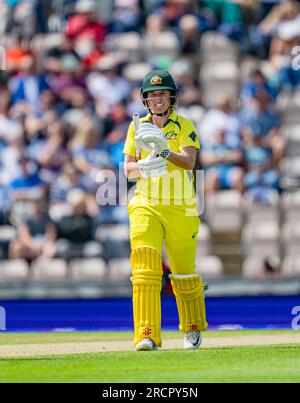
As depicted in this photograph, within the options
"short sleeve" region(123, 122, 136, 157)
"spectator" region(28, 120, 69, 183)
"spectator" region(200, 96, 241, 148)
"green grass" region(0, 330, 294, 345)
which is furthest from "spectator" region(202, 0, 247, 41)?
"short sleeve" region(123, 122, 136, 157)

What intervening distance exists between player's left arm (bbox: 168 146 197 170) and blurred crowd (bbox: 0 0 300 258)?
5.43 m

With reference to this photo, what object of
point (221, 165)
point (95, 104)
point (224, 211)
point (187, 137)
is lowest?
point (187, 137)

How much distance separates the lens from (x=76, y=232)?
15.2 m

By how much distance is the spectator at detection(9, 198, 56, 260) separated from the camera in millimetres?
15188

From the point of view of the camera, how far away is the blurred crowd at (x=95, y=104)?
50.9ft

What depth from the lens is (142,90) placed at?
9.78 m

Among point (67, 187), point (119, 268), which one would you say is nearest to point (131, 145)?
point (119, 268)

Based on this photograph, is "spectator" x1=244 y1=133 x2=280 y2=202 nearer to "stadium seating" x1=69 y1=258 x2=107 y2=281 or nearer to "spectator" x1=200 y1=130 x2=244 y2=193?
"spectator" x1=200 y1=130 x2=244 y2=193

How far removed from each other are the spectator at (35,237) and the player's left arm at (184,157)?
562 centimetres

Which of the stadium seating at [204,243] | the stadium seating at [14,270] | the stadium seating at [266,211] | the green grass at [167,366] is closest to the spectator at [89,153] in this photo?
the stadium seating at [14,270]

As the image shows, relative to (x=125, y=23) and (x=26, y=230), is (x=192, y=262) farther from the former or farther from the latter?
(x=125, y=23)

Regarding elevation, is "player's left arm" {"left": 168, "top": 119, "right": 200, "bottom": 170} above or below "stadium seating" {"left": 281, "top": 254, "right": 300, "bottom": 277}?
below

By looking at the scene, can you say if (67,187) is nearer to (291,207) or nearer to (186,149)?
(291,207)

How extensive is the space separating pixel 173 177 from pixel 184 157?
0.65ft
